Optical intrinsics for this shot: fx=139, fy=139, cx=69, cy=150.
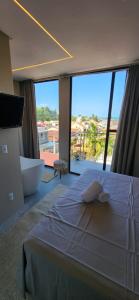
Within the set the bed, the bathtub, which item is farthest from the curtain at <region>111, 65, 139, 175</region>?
the bathtub

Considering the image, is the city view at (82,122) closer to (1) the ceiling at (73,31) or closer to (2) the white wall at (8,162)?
(1) the ceiling at (73,31)

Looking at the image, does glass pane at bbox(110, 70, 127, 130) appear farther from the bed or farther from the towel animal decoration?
the bed

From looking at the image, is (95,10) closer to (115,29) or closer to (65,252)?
(115,29)

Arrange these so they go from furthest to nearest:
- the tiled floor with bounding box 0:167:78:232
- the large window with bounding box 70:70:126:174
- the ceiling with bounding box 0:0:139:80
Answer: the large window with bounding box 70:70:126:174, the tiled floor with bounding box 0:167:78:232, the ceiling with bounding box 0:0:139:80

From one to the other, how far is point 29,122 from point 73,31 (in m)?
2.71

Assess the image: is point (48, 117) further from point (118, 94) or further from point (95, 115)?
point (118, 94)

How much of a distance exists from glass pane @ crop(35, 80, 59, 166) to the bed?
9.21ft

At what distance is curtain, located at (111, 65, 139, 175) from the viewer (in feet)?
7.94

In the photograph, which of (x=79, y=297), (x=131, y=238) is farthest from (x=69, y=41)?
(x=79, y=297)

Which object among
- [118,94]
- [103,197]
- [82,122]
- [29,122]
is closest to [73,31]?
[118,94]

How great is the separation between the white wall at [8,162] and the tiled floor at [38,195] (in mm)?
84

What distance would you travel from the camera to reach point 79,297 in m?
0.82

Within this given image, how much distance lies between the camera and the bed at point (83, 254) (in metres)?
A: 0.79

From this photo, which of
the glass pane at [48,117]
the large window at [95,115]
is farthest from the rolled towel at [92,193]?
the glass pane at [48,117]
